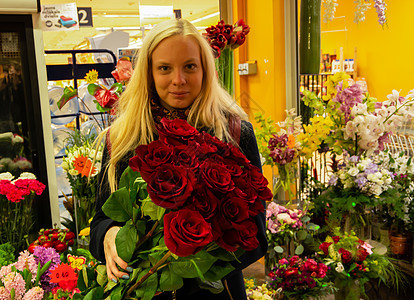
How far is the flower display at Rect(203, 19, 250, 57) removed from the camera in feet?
5.97

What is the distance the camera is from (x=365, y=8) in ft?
7.81

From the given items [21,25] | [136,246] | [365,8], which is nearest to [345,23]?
[365,8]

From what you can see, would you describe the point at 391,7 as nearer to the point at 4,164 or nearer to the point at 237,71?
the point at 237,71

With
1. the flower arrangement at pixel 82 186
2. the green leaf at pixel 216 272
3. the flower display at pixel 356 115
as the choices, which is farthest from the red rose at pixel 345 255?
the green leaf at pixel 216 272

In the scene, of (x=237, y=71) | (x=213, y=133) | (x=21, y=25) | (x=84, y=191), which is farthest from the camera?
(x=237, y=71)

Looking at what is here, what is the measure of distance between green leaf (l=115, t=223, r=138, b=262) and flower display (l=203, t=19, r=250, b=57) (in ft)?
3.94

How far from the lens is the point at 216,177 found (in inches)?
23.6

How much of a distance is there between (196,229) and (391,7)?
223 cm

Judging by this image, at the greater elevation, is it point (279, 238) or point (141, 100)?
point (141, 100)

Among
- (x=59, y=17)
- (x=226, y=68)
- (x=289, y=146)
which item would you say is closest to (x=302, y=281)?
(x=289, y=146)

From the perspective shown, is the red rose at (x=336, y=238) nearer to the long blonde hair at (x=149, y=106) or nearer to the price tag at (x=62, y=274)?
the long blonde hair at (x=149, y=106)

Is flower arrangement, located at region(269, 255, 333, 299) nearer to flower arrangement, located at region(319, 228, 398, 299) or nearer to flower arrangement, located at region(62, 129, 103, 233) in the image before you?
flower arrangement, located at region(319, 228, 398, 299)

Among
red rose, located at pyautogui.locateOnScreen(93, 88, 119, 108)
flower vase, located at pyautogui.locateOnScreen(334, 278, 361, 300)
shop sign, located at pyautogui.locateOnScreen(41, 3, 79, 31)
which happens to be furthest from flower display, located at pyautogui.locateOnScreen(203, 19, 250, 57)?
shop sign, located at pyautogui.locateOnScreen(41, 3, 79, 31)

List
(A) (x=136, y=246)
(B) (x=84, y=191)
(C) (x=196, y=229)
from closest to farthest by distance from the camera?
(C) (x=196, y=229), (A) (x=136, y=246), (B) (x=84, y=191)
